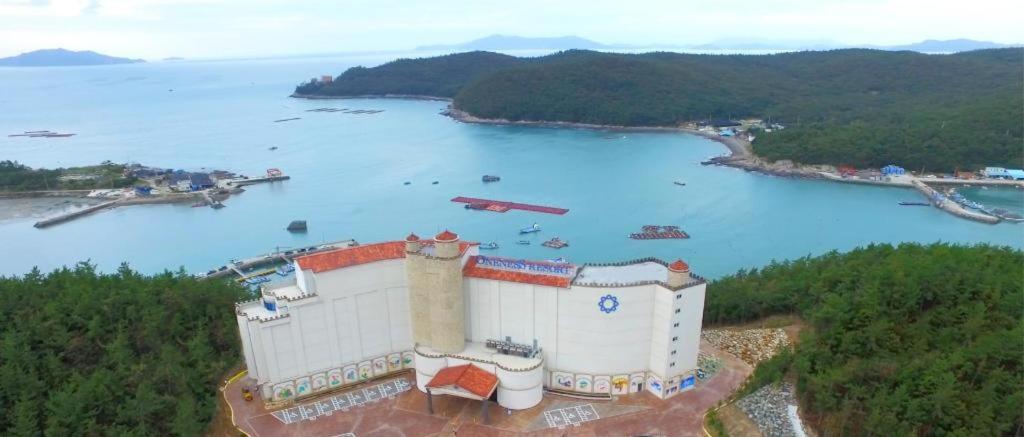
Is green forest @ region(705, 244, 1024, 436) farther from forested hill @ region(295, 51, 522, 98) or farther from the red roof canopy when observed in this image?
forested hill @ region(295, 51, 522, 98)

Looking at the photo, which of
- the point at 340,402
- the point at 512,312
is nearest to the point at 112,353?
the point at 340,402

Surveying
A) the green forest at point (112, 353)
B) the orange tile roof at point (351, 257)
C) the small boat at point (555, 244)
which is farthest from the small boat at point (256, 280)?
the orange tile roof at point (351, 257)

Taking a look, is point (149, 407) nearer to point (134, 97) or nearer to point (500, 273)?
point (500, 273)

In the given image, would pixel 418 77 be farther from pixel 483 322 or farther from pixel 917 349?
pixel 917 349

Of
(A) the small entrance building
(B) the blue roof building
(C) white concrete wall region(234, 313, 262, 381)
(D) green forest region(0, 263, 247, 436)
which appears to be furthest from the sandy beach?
(A) the small entrance building

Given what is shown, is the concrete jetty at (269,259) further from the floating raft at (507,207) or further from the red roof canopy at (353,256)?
the red roof canopy at (353,256)
